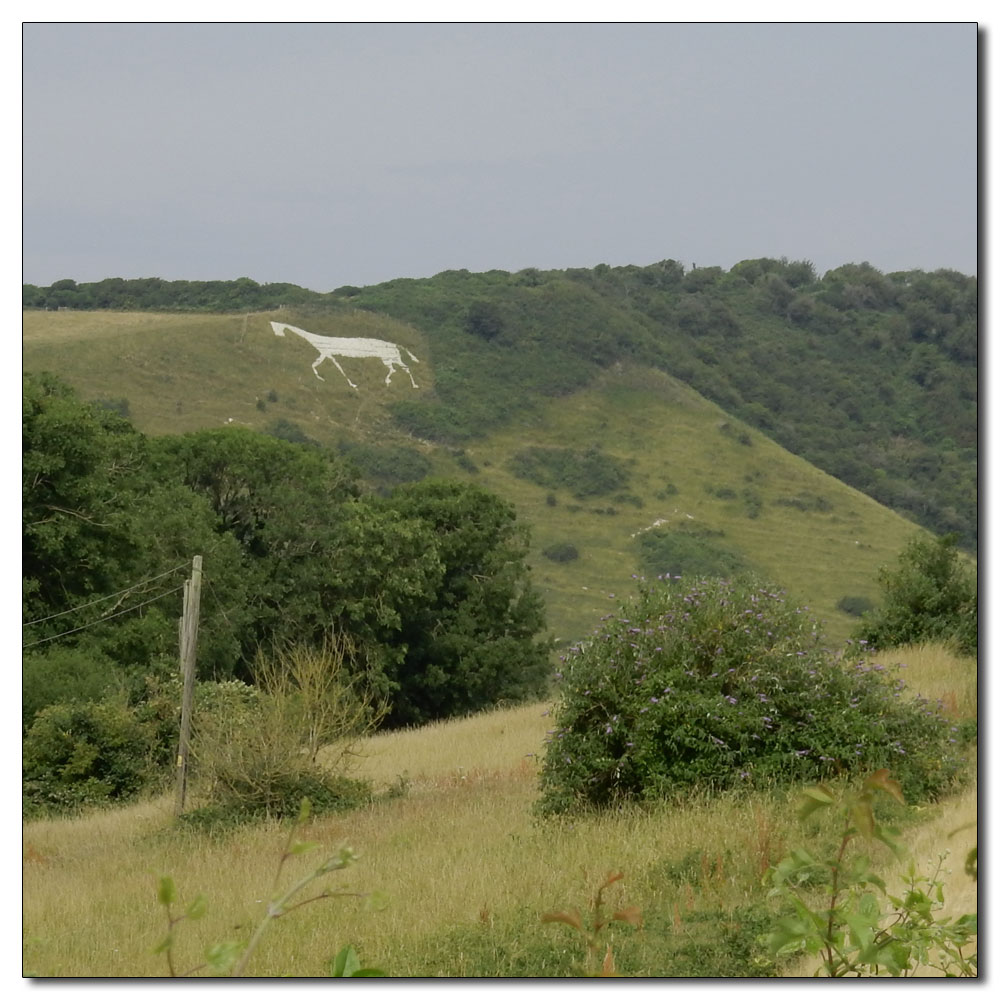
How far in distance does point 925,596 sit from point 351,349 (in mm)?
49614

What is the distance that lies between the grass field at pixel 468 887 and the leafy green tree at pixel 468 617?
20423 mm

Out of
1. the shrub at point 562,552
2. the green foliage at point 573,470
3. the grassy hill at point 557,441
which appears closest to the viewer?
the grassy hill at point 557,441

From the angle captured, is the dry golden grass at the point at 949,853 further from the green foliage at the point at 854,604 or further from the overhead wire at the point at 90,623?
the green foliage at the point at 854,604

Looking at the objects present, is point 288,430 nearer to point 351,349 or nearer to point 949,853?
point 351,349

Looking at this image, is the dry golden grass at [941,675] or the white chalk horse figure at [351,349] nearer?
the dry golden grass at [941,675]

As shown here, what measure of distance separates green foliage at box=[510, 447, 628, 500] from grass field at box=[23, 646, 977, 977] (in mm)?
46165

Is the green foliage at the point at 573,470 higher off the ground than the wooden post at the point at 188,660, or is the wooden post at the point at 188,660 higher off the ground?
the green foliage at the point at 573,470

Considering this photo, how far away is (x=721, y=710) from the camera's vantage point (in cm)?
915

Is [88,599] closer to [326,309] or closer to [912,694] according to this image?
[912,694]

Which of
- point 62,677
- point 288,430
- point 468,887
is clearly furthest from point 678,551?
point 468,887

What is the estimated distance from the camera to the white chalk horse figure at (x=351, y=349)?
62719mm

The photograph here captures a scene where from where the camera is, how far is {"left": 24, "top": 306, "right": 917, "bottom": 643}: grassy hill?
149 ft

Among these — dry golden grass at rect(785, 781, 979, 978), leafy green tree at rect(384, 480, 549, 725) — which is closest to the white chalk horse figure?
leafy green tree at rect(384, 480, 549, 725)

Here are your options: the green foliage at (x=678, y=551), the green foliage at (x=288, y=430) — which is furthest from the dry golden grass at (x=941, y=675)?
the green foliage at (x=288, y=430)
